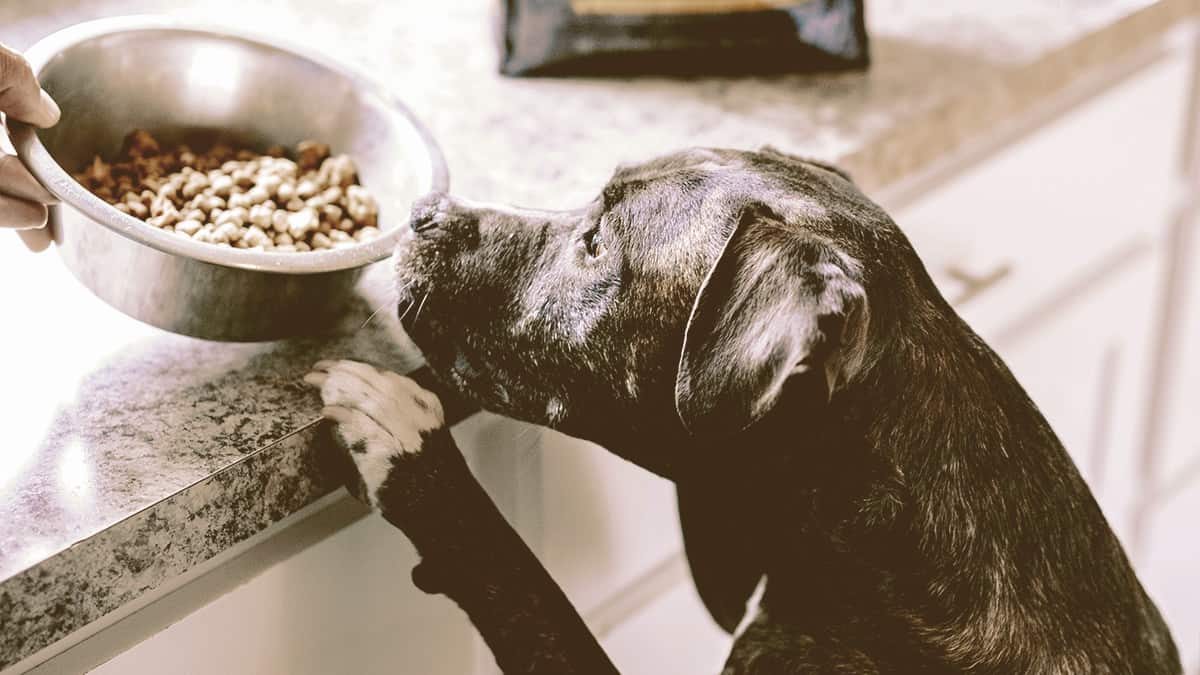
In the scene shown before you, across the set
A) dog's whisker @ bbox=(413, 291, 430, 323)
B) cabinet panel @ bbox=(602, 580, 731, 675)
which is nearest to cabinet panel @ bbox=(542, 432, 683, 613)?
cabinet panel @ bbox=(602, 580, 731, 675)

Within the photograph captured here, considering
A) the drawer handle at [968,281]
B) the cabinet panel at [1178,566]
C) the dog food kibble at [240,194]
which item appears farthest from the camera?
the cabinet panel at [1178,566]

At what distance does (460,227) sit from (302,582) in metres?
0.35

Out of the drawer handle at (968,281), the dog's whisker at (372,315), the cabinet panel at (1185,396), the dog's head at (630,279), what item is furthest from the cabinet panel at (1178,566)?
the dog's whisker at (372,315)

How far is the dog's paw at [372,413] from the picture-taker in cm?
106

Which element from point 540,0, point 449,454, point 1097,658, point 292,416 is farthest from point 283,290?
point 1097,658

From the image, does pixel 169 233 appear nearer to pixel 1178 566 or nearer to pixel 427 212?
pixel 427 212

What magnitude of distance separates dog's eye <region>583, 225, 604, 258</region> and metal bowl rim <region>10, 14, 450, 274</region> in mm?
146

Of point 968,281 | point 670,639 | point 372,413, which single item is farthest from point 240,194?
point 968,281

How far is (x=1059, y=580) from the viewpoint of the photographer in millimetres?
1175

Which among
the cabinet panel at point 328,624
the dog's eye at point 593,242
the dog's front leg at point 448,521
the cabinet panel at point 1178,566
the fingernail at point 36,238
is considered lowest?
the cabinet panel at point 1178,566

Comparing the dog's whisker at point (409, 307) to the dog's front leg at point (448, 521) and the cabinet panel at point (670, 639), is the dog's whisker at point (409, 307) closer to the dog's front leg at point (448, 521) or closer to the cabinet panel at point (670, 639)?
the dog's front leg at point (448, 521)

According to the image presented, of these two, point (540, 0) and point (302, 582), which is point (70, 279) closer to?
point (302, 582)

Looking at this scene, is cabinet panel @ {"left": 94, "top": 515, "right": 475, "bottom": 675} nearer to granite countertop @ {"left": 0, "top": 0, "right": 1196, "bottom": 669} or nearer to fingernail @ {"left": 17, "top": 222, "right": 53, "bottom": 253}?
granite countertop @ {"left": 0, "top": 0, "right": 1196, "bottom": 669}

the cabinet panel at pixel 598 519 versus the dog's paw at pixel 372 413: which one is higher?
the dog's paw at pixel 372 413
